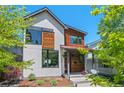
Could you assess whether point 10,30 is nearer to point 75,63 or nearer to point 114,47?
point 114,47

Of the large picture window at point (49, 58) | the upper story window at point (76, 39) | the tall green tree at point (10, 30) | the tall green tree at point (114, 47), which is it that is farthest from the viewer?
the upper story window at point (76, 39)

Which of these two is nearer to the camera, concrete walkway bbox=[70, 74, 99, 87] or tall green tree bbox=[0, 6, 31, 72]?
tall green tree bbox=[0, 6, 31, 72]

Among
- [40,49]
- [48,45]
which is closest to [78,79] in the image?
[48,45]

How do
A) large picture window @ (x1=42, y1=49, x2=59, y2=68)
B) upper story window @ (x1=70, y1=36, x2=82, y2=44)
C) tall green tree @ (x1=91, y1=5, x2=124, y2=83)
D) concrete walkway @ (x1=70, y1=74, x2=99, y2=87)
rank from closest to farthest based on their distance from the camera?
tall green tree @ (x1=91, y1=5, x2=124, y2=83)
concrete walkway @ (x1=70, y1=74, x2=99, y2=87)
large picture window @ (x1=42, y1=49, x2=59, y2=68)
upper story window @ (x1=70, y1=36, x2=82, y2=44)

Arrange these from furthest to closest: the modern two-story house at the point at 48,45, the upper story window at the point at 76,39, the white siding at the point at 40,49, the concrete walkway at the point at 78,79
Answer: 1. the upper story window at the point at 76,39
2. the modern two-story house at the point at 48,45
3. the white siding at the point at 40,49
4. the concrete walkway at the point at 78,79

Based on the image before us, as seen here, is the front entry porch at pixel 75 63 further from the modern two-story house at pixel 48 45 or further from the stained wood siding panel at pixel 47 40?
the stained wood siding panel at pixel 47 40

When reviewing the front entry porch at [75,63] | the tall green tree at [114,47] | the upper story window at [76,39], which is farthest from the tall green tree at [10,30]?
the front entry porch at [75,63]

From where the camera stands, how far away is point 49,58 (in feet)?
70.6

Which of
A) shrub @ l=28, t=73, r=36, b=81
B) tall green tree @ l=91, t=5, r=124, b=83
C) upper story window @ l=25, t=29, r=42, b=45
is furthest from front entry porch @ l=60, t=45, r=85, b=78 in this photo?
tall green tree @ l=91, t=5, r=124, b=83

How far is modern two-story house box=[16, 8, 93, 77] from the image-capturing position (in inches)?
807

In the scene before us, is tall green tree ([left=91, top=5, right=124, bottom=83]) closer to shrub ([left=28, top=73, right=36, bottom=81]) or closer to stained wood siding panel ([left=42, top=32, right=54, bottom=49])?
shrub ([left=28, top=73, right=36, bottom=81])

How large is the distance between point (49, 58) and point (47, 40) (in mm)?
1553

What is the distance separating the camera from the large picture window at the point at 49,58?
2119 cm
